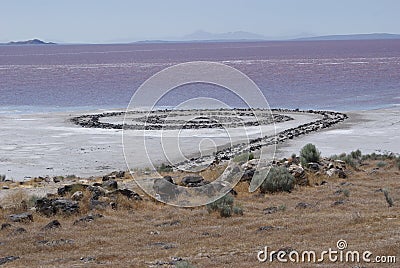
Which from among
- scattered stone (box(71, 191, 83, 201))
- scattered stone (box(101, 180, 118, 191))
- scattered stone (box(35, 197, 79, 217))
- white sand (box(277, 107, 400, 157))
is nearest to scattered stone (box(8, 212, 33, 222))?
scattered stone (box(35, 197, 79, 217))

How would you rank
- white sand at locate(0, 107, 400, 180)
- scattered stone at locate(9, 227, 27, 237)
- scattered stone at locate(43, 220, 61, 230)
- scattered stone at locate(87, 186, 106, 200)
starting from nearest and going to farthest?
scattered stone at locate(9, 227, 27, 237)
scattered stone at locate(43, 220, 61, 230)
scattered stone at locate(87, 186, 106, 200)
white sand at locate(0, 107, 400, 180)

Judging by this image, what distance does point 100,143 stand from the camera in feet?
99.5

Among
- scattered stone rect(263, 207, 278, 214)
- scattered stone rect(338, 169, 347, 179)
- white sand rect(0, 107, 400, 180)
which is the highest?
scattered stone rect(263, 207, 278, 214)

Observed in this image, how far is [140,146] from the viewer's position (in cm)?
2958

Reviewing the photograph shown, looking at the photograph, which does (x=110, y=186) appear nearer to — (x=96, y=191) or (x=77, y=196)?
(x=96, y=191)

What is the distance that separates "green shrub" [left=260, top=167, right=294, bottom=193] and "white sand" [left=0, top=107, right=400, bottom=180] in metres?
8.42

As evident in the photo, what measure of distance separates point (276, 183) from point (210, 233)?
516 cm

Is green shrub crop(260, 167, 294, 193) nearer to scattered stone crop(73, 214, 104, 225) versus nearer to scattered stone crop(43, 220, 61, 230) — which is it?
scattered stone crop(73, 214, 104, 225)

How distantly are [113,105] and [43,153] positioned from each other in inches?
1044

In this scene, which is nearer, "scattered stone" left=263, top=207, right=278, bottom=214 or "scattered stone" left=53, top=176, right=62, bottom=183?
"scattered stone" left=263, top=207, right=278, bottom=214

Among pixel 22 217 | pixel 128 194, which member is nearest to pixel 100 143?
pixel 128 194

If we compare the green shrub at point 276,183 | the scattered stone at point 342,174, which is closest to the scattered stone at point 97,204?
the green shrub at point 276,183

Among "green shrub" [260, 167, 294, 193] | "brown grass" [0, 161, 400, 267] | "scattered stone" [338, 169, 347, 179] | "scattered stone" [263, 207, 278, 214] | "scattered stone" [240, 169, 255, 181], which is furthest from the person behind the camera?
"scattered stone" [338, 169, 347, 179]

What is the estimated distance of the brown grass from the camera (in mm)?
9938
